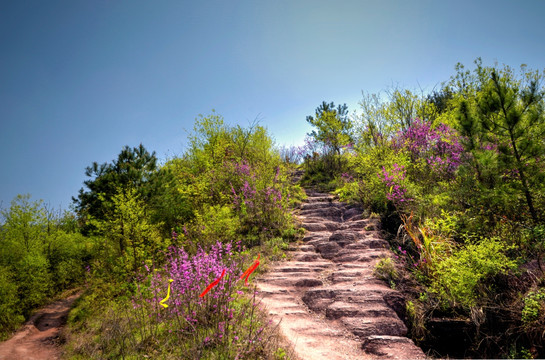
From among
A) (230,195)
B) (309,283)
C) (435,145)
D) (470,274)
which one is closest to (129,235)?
(230,195)

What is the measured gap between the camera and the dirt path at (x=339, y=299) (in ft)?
13.0

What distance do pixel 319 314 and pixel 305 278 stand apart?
1220mm

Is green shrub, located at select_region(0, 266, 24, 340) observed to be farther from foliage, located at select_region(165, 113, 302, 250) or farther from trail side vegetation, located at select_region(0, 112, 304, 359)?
foliage, located at select_region(165, 113, 302, 250)

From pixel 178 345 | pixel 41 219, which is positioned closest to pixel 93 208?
pixel 41 219

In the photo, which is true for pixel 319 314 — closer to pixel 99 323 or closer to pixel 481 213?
pixel 481 213

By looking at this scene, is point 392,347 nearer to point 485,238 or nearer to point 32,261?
point 485,238

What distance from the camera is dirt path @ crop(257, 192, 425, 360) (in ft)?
13.0

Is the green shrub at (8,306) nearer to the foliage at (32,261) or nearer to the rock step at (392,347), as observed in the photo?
the foliage at (32,261)

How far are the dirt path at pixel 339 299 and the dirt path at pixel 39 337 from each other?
6.03m

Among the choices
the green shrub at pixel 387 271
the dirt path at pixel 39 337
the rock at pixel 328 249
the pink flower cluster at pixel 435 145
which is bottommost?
the dirt path at pixel 39 337

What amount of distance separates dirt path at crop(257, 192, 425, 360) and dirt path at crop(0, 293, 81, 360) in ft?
19.8

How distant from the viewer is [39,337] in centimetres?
784

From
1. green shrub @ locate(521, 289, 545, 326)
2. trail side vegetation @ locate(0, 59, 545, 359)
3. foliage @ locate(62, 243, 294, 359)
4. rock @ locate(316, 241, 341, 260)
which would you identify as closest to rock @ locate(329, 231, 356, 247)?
rock @ locate(316, 241, 341, 260)

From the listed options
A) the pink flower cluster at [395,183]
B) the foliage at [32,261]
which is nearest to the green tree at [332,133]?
the pink flower cluster at [395,183]
